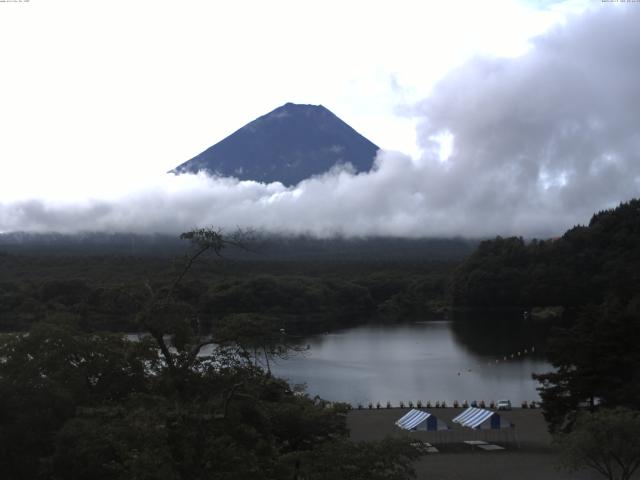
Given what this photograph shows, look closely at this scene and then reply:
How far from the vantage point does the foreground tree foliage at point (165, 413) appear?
15.7ft

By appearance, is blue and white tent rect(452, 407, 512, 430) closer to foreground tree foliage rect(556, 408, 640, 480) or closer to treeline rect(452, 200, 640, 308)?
foreground tree foliage rect(556, 408, 640, 480)

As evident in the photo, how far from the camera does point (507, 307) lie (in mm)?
44406

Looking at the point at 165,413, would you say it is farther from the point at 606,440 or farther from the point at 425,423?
the point at 425,423

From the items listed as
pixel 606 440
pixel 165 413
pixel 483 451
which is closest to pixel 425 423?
pixel 483 451

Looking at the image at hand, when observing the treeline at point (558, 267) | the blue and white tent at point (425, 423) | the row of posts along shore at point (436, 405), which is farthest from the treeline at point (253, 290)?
the blue and white tent at point (425, 423)

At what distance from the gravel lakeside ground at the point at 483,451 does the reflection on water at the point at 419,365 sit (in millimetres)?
3224

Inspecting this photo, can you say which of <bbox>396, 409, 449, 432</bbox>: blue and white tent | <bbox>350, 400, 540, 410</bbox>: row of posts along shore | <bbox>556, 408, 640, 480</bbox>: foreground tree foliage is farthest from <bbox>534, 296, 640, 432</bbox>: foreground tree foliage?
<bbox>350, 400, 540, 410</bbox>: row of posts along shore

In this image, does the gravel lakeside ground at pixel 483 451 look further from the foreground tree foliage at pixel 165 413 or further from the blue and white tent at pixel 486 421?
the foreground tree foliage at pixel 165 413

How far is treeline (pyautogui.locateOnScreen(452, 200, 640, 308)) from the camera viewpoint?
136 feet

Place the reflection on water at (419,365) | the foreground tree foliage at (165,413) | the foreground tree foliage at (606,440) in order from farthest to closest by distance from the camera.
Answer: the reflection on water at (419,365)
the foreground tree foliage at (606,440)
the foreground tree foliage at (165,413)

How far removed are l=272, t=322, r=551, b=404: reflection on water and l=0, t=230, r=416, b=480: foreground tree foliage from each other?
9.47 meters

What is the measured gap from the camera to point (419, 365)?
80.4ft

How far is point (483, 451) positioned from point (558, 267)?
3287 cm

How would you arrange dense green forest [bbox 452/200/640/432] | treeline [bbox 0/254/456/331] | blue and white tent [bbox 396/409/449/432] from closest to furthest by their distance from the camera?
1. blue and white tent [bbox 396/409/449/432]
2. treeline [bbox 0/254/456/331]
3. dense green forest [bbox 452/200/640/432]
